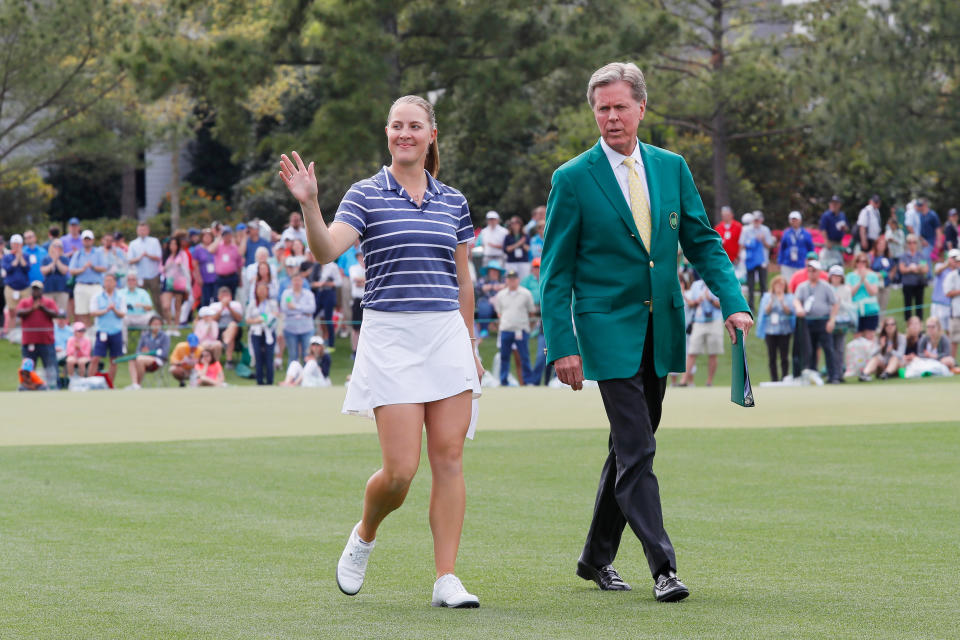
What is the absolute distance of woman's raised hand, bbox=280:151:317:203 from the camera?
5820 millimetres

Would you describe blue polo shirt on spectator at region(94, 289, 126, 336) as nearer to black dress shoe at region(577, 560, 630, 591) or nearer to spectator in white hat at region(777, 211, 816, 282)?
spectator in white hat at region(777, 211, 816, 282)

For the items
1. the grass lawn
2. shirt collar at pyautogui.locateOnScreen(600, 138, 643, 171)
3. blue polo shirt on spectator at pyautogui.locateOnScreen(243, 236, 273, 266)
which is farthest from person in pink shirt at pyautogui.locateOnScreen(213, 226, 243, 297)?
shirt collar at pyautogui.locateOnScreen(600, 138, 643, 171)

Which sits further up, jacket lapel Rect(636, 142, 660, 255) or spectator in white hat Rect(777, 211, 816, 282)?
spectator in white hat Rect(777, 211, 816, 282)

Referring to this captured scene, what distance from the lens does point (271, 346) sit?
2420 cm

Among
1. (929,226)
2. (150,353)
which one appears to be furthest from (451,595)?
(929,226)

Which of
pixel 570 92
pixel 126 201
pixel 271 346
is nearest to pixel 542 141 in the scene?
pixel 570 92

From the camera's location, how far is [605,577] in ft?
21.4

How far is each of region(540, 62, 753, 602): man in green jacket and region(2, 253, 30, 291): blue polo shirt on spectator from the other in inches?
872

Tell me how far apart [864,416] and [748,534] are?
8388 millimetres

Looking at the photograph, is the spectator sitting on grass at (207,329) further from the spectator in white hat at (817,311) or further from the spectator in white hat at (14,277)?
the spectator in white hat at (817,311)

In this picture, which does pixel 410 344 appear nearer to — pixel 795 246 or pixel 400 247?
pixel 400 247

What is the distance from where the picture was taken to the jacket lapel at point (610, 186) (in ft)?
20.9

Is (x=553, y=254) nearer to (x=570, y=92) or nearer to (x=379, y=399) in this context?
(x=379, y=399)

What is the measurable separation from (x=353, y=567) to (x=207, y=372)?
693 inches
